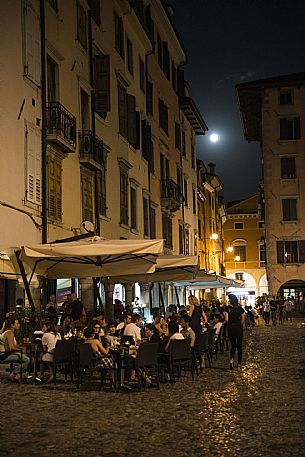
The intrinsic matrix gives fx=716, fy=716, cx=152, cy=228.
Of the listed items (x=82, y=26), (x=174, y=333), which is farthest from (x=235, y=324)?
(x=82, y=26)

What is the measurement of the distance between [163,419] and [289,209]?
42.0m

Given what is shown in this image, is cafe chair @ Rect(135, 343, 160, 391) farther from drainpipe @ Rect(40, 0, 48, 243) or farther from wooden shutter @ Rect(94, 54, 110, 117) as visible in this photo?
wooden shutter @ Rect(94, 54, 110, 117)

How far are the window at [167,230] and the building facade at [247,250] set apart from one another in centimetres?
4322

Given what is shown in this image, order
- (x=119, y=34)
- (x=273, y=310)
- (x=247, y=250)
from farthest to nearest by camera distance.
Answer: (x=247, y=250) → (x=273, y=310) → (x=119, y=34)

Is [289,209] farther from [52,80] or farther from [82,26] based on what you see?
[52,80]

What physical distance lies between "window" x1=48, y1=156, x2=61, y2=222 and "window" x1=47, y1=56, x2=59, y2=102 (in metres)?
1.93

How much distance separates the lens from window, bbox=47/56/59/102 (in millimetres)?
21203

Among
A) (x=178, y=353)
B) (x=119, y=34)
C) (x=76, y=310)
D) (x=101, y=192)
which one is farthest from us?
(x=119, y=34)

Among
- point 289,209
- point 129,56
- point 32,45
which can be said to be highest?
point 129,56

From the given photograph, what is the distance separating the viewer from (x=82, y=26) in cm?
2466

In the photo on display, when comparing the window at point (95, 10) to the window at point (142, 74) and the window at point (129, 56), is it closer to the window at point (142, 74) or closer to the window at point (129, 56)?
the window at point (129, 56)

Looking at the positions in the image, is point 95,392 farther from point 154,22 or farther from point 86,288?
point 154,22

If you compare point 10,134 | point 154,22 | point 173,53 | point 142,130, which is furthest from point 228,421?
point 173,53

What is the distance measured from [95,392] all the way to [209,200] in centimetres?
5427
